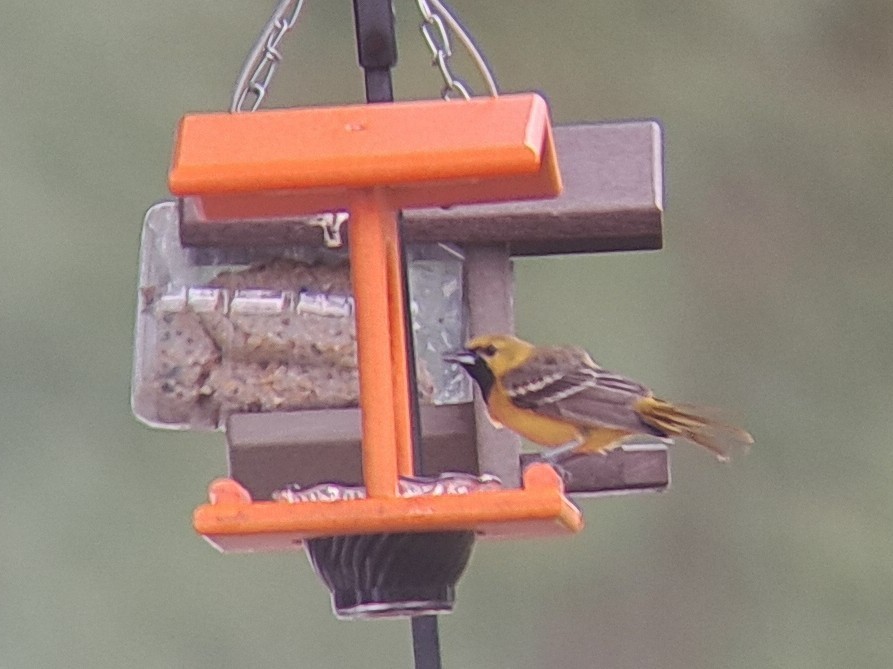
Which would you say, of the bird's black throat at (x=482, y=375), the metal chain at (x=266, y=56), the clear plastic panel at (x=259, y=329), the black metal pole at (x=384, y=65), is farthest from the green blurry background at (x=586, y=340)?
the metal chain at (x=266, y=56)

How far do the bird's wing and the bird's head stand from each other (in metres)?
0.02

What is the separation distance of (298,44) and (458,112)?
4095mm

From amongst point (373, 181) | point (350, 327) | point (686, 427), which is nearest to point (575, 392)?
point (686, 427)

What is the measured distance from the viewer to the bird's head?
2.76 m

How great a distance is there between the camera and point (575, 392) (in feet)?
9.39

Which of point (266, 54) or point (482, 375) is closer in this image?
point (266, 54)

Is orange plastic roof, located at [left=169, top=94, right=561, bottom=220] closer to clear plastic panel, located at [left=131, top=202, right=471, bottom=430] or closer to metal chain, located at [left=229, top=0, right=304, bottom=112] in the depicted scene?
metal chain, located at [left=229, top=0, right=304, bottom=112]

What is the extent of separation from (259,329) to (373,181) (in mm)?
695

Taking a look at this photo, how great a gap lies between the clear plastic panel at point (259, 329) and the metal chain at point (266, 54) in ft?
1.37

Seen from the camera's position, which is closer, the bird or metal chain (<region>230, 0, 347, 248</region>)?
metal chain (<region>230, 0, 347, 248</region>)

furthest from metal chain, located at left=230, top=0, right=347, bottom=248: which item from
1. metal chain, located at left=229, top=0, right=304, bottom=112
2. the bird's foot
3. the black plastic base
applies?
the bird's foot

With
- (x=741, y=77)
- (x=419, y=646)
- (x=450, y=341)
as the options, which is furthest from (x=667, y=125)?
(x=419, y=646)

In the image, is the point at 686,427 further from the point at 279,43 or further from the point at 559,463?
the point at 279,43

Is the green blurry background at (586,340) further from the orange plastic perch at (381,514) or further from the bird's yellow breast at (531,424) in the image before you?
the orange plastic perch at (381,514)
